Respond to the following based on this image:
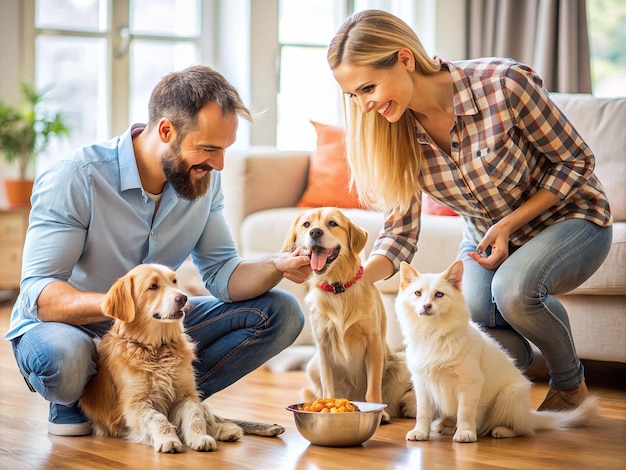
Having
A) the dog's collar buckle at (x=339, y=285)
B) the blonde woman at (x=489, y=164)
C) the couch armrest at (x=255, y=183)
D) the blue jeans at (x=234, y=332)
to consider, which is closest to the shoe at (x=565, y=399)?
the blonde woman at (x=489, y=164)

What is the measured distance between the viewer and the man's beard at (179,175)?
2.38m

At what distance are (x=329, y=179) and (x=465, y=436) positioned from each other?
2196 millimetres

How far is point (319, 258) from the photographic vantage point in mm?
2635

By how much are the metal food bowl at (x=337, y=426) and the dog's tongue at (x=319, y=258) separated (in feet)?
1.66

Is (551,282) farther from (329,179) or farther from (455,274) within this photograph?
(329,179)

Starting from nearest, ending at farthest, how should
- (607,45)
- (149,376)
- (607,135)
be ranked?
(149,376), (607,135), (607,45)

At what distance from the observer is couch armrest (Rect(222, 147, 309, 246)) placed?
13.9 ft

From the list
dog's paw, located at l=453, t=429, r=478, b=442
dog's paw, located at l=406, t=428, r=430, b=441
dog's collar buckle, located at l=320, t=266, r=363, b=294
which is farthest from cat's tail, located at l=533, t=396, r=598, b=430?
dog's collar buckle, located at l=320, t=266, r=363, b=294

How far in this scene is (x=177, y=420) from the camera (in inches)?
91.6

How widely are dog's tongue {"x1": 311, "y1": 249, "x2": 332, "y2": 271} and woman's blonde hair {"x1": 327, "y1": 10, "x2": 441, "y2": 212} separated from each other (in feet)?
0.65

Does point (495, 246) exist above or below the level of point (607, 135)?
below

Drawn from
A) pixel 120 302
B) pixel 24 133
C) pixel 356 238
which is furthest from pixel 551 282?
pixel 24 133

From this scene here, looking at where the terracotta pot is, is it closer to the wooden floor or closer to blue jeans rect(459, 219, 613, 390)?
the wooden floor

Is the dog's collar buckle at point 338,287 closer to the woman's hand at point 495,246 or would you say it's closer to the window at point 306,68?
the woman's hand at point 495,246
